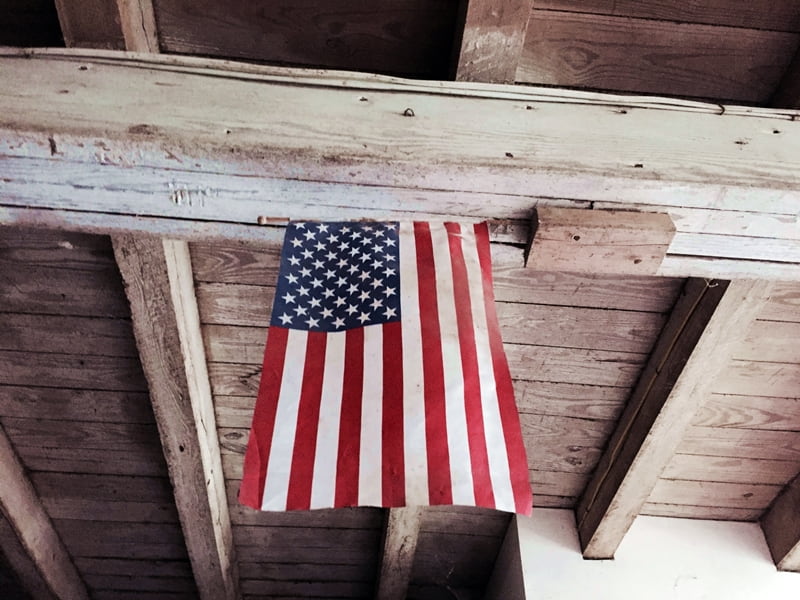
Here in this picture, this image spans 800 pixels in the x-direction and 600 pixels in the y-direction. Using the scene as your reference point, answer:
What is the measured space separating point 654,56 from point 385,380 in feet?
3.86

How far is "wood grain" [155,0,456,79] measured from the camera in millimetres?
1549

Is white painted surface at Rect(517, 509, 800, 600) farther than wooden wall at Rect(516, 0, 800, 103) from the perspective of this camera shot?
Yes

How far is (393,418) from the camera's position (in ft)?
3.95

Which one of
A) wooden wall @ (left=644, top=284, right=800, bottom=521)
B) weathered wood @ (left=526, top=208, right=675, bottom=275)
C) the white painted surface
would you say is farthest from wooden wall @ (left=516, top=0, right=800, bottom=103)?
the white painted surface

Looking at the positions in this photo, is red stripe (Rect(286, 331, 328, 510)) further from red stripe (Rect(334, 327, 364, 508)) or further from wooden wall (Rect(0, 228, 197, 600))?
wooden wall (Rect(0, 228, 197, 600))

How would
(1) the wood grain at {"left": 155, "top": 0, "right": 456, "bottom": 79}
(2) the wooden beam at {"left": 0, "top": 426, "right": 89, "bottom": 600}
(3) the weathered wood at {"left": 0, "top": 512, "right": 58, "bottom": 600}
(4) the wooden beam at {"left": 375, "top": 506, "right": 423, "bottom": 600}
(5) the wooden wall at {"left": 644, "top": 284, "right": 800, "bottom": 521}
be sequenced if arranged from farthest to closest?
(4) the wooden beam at {"left": 375, "top": 506, "right": 423, "bottom": 600}
(3) the weathered wood at {"left": 0, "top": 512, "right": 58, "bottom": 600}
(2) the wooden beam at {"left": 0, "top": 426, "right": 89, "bottom": 600}
(5) the wooden wall at {"left": 644, "top": 284, "right": 800, "bottom": 521}
(1) the wood grain at {"left": 155, "top": 0, "right": 456, "bottom": 79}

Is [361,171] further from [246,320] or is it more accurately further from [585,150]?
[246,320]

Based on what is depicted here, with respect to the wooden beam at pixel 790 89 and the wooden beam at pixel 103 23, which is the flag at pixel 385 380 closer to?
the wooden beam at pixel 103 23

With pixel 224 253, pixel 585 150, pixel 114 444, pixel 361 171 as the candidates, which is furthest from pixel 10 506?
pixel 585 150

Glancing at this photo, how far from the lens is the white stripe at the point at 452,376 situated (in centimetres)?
116

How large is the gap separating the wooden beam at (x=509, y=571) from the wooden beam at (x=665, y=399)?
1.10 feet

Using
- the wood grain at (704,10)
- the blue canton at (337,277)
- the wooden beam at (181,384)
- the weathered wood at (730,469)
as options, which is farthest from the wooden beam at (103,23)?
the weathered wood at (730,469)

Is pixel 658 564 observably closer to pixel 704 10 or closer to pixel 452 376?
pixel 452 376

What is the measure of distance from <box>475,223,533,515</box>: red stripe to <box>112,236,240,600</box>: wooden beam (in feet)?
3.19
